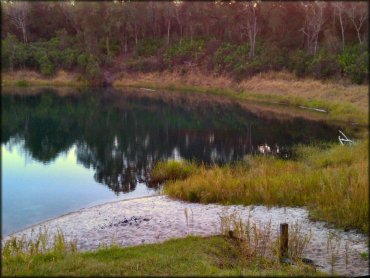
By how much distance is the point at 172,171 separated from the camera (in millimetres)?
21953

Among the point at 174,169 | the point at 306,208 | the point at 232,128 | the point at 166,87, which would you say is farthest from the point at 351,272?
the point at 166,87

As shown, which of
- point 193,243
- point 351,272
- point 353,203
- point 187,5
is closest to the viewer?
point 351,272

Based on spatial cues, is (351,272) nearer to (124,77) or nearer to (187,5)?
(124,77)

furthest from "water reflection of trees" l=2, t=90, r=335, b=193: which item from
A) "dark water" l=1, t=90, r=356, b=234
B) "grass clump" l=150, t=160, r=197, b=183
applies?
"grass clump" l=150, t=160, r=197, b=183

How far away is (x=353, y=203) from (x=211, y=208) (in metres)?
4.90

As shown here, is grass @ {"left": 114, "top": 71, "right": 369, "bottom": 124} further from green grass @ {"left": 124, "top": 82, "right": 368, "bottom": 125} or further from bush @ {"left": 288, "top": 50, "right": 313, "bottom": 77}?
bush @ {"left": 288, "top": 50, "right": 313, "bottom": 77}

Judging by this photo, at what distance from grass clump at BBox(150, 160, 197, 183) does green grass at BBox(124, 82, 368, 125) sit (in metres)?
8.09

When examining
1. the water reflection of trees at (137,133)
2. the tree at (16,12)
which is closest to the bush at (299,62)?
the water reflection of trees at (137,133)

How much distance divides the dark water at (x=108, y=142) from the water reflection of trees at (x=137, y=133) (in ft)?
0.20

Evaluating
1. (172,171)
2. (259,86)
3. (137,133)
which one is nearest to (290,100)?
(259,86)

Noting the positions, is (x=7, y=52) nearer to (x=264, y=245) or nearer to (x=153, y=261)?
(x=153, y=261)

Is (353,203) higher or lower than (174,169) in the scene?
higher

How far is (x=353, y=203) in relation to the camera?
12.8 m

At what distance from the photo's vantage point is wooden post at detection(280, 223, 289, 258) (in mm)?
10352
